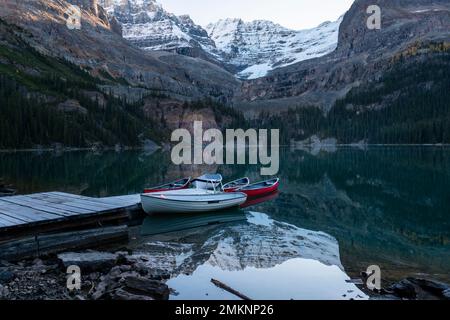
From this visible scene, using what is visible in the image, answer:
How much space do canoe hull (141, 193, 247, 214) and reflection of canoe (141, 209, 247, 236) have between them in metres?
0.46

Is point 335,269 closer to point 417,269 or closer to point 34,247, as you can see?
point 417,269

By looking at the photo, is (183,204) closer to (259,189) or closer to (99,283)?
(259,189)

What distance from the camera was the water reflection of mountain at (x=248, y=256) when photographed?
16.3 meters

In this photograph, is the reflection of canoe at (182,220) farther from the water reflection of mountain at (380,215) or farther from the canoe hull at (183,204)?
the water reflection of mountain at (380,215)

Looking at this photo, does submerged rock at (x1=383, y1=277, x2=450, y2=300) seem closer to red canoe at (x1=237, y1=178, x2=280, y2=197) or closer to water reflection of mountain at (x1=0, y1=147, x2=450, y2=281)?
water reflection of mountain at (x1=0, y1=147, x2=450, y2=281)

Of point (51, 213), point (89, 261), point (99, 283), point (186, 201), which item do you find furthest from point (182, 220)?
point (99, 283)

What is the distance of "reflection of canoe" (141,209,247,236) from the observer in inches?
1099

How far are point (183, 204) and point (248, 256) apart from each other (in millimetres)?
11231

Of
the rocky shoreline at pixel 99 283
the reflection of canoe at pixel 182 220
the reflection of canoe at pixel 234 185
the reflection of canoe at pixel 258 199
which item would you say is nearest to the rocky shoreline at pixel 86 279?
the rocky shoreline at pixel 99 283

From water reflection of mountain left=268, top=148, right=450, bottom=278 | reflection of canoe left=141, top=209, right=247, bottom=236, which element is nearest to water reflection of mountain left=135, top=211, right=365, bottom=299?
reflection of canoe left=141, top=209, right=247, bottom=236

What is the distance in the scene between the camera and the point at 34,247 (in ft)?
62.1

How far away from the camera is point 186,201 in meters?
31.2

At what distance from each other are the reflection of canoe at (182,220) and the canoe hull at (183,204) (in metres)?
→ 0.46
